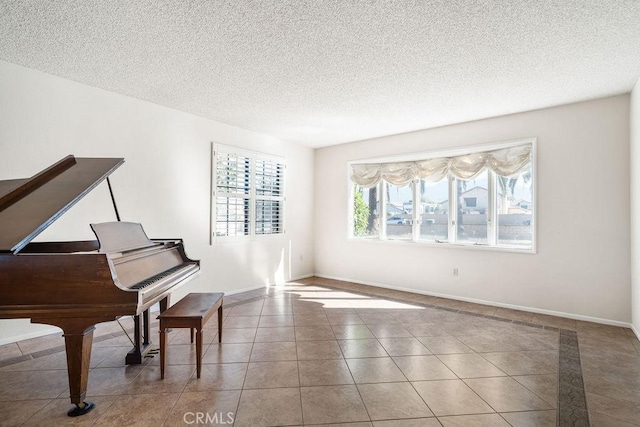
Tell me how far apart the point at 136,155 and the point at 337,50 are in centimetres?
273

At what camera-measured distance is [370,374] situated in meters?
2.37

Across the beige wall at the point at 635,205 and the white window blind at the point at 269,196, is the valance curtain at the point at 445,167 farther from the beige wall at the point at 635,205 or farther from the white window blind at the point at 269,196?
the white window blind at the point at 269,196

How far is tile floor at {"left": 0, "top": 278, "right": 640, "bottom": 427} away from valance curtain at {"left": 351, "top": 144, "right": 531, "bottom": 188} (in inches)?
79.1

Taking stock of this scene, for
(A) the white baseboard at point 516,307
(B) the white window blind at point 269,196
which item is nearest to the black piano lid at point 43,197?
(B) the white window blind at point 269,196

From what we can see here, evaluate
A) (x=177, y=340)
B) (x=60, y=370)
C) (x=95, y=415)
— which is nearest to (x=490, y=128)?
(x=177, y=340)

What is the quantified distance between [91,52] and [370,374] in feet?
11.8

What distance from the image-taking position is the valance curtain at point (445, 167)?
4.16 m

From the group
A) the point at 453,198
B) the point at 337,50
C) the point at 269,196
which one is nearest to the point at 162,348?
the point at 337,50

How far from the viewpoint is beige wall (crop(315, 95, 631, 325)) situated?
138 inches

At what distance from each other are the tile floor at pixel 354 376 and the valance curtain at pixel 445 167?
2010mm

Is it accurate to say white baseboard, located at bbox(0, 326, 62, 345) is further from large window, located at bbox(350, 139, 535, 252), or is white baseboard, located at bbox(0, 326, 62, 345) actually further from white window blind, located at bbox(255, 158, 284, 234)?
large window, located at bbox(350, 139, 535, 252)

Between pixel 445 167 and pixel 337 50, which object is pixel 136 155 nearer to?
pixel 337 50

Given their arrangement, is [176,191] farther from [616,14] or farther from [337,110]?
[616,14]

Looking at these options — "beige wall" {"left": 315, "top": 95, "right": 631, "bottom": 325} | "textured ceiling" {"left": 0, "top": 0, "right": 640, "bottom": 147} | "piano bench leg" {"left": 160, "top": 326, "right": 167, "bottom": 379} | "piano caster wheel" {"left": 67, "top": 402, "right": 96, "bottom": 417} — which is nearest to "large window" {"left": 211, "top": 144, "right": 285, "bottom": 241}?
"textured ceiling" {"left": 0, "top": 0, "right": 640, "bottom": 147}
